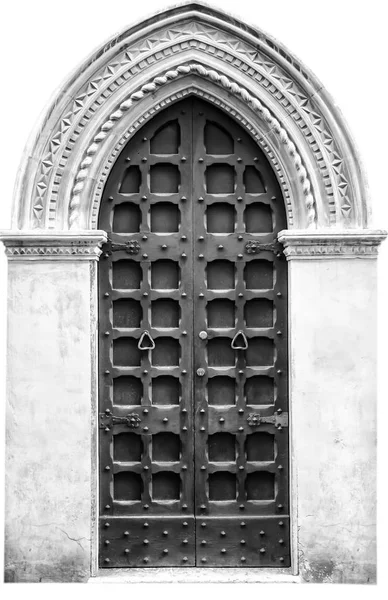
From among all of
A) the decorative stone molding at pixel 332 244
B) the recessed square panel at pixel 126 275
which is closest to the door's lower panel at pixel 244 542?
the recessed square panel at pixel 126 275

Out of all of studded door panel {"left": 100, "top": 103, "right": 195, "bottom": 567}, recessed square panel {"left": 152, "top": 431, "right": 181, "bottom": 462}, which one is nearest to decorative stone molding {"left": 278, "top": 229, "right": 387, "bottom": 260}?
studded door panel {"left": 100, "top": 103, "right": 195, "bottom": 567}

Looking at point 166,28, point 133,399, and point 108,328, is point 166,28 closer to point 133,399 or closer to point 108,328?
point 108,328

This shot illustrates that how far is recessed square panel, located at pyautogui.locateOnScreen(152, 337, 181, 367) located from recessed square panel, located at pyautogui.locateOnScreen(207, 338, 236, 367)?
0.82 feet

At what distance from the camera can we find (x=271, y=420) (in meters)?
6.19

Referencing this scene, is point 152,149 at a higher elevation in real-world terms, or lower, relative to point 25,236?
higher

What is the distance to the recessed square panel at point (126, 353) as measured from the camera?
6223 millimetres

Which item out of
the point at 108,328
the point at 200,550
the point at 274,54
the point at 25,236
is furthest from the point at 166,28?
the point at 200,550

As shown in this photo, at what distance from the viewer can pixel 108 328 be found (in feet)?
20.3

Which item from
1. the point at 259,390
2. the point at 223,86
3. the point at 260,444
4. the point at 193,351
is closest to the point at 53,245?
the point at 193,351

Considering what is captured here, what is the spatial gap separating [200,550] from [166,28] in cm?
398

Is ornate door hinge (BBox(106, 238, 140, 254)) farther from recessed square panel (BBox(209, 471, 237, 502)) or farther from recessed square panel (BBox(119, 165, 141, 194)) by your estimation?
recessed square panel (BBox(209, 471, 237, 502))

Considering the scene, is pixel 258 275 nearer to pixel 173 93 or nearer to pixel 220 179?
pixel 220 179

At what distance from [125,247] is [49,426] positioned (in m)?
1.47

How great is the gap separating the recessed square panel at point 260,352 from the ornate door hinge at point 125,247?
44.6 inches
